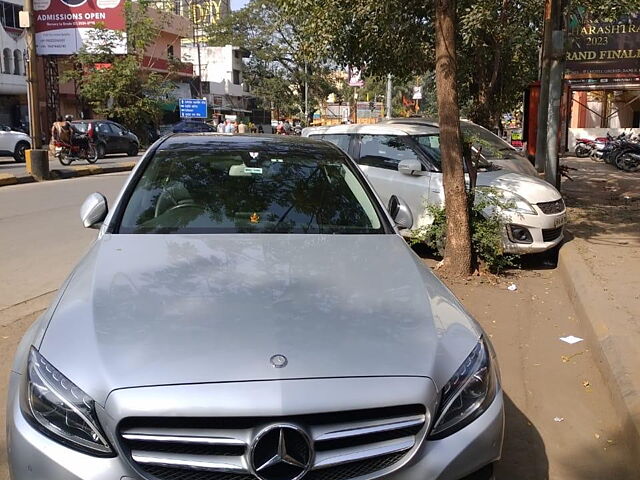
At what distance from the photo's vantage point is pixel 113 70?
107 feet

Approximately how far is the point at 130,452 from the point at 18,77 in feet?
125

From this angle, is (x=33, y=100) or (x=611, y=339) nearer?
(x=611, y=339)

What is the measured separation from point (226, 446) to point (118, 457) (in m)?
0.35

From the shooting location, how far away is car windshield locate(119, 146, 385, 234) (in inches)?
136

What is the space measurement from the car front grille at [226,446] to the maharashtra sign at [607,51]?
14.8 metres

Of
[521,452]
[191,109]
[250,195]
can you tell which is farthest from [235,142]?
[191,109]

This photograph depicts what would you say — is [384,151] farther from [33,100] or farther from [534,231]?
[33,100]

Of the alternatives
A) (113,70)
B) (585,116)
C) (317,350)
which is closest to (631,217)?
(317,350)

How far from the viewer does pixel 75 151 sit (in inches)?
803

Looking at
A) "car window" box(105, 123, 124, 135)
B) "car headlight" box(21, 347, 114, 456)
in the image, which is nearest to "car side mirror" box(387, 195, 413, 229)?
"car headlight" box(21, 347, 114, 456)

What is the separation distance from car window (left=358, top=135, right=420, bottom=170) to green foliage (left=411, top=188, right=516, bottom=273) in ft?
3.25

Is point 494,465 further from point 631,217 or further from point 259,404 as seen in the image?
point 631,217

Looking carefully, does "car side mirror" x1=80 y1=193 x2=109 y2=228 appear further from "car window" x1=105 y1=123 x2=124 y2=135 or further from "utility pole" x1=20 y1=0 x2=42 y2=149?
"car window" x1=105 y1=123 x2=124 y2=135

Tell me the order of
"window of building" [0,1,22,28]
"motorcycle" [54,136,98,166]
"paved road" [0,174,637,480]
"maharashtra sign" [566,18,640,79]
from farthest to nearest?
"window of building" [0,1,22,28], "motorcycle" [54,136,98,166], "maharashtra sign" [566,18,640,79], "paved road" [0,174,637,480]
